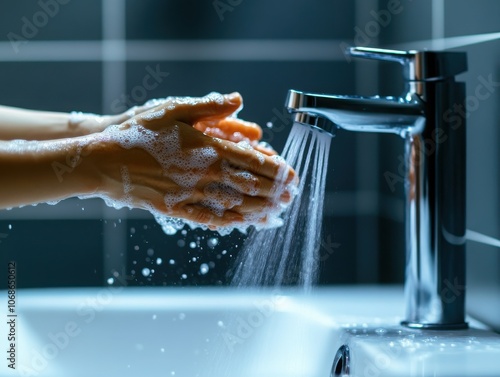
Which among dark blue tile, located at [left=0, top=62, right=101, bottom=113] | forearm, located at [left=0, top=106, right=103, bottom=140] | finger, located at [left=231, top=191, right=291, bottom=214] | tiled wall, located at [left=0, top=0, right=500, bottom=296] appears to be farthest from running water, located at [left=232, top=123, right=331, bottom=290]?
dark blue tile, located at [left=0, top=62, right=101, bottom=113]

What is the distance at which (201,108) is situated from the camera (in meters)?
0.78

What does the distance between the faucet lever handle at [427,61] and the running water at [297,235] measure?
0.35 ft

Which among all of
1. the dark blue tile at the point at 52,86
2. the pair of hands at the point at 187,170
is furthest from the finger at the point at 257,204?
the dark blue tile at the point at 52,86

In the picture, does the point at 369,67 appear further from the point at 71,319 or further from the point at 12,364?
the point at 12,364

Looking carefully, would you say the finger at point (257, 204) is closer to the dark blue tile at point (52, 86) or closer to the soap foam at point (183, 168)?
the soap foam at point (183, 168)

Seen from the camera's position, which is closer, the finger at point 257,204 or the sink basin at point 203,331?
the finger at point 257,204

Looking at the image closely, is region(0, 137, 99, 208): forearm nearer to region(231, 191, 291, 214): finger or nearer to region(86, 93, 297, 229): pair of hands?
region(86, 93, 297, 229): pair of hands

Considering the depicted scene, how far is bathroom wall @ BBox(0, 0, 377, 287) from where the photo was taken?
1625 millimetres

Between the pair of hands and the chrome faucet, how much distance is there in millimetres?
111

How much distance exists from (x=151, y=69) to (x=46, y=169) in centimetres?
91

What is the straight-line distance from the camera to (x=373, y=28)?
1614mm

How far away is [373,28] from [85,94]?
604mm

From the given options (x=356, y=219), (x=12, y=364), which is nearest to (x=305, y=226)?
(x=12, y=364)

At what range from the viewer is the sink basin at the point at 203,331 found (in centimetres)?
89
